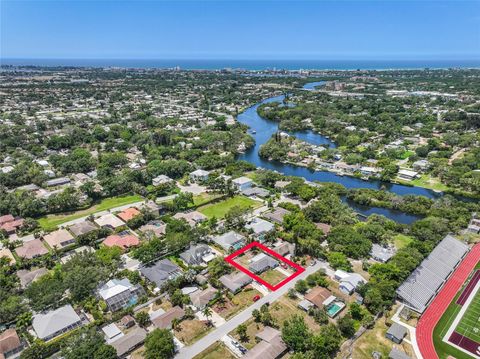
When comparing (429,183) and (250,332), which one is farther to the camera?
(429,183)

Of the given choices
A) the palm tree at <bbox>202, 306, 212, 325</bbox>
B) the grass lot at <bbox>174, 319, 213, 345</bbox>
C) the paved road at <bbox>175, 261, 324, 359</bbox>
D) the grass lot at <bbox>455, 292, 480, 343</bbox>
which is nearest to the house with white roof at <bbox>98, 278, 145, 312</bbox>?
the grass lot at <bbox>174, 319, 213, 345</bbox>

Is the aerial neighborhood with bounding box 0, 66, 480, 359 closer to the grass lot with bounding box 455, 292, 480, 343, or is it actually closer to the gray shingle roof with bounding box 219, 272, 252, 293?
the gray shingle roof with bounding box 219, 272, 252, 293

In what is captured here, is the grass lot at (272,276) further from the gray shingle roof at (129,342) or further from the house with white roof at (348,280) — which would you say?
the gray shingle roof at (129,342)

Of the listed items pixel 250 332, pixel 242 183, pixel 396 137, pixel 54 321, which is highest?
pixel 396 137

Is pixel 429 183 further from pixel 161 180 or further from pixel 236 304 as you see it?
pixel 161 180

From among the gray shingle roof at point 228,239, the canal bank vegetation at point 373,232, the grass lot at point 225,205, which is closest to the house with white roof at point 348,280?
the canal bank vegetation at point 373,232

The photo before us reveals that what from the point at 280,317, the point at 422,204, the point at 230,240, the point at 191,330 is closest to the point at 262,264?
the point at 230,240

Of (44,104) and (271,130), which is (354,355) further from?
(44,104)
